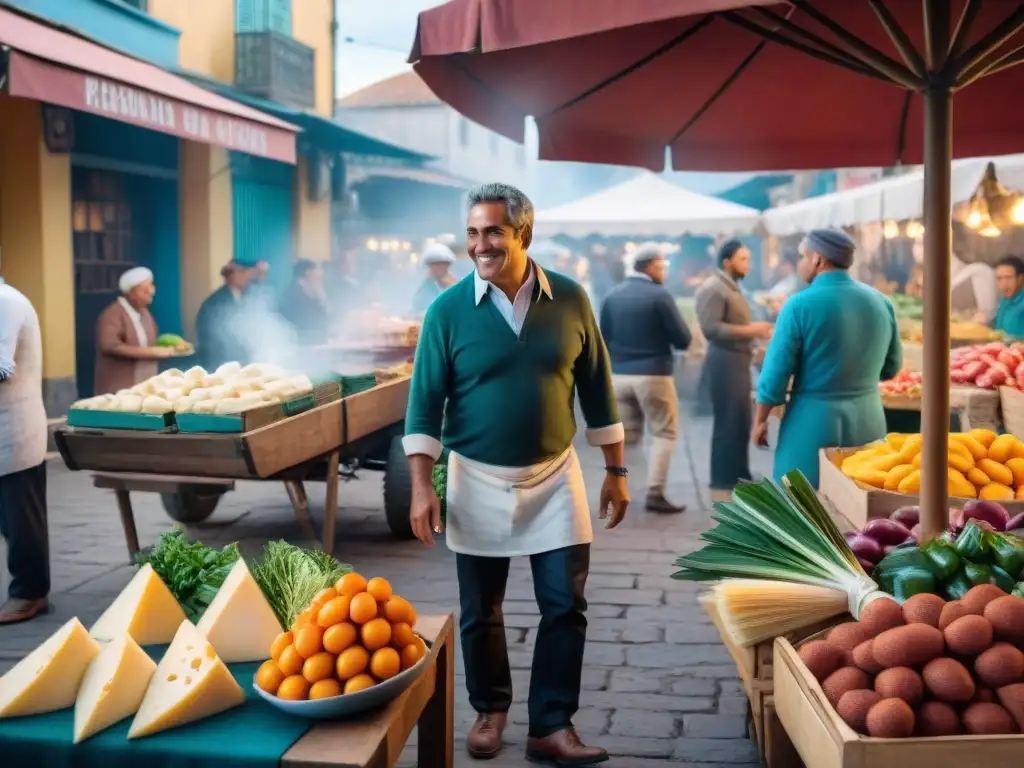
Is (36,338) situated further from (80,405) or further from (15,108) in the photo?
(15,108)

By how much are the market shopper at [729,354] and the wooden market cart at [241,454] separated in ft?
9.53

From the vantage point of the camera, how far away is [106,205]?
12.8m

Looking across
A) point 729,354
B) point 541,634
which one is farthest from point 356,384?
point 541,634

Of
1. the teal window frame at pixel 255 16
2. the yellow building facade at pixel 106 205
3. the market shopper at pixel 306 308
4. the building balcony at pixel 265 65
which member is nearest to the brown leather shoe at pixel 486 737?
the yellow building facade at pixel 106 205

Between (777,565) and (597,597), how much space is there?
289cm

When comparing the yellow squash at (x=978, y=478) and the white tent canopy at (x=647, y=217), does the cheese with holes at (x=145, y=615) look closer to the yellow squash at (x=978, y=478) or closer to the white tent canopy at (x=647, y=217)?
the yellow squash at (x=978, y=478)

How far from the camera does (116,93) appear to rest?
8.32 meters

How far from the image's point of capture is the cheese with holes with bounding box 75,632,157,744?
106 inches

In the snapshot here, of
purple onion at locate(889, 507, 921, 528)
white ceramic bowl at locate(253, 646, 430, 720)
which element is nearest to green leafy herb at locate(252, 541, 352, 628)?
white ceramic bowl at locate(253, 646, 430, 720)

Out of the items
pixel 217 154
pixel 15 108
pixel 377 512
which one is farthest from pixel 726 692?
pixel 217 154

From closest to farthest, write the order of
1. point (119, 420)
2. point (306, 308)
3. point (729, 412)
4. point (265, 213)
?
point (119, 420) < point (729, 412) < point (306, 308) < point (265, 213)

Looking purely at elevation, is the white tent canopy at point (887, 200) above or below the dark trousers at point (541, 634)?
above

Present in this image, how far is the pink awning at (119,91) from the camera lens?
7.39m

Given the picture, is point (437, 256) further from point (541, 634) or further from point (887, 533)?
point (887, 533)
